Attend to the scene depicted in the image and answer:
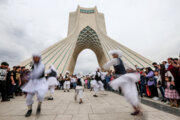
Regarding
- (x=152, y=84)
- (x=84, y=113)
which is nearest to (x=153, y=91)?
(x=152, y=84)

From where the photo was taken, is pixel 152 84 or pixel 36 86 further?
pixel 152 84

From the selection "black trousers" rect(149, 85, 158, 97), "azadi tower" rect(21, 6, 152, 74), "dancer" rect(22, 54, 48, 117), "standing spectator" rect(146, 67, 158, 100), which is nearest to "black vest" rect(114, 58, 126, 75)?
"dancer" rect(22, 54, 48, 117)

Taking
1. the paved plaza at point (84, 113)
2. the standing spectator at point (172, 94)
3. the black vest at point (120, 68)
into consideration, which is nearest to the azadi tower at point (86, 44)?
the standing spectator at point (172, 94)

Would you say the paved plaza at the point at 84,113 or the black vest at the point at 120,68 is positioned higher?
the black vest at the point at 120,68

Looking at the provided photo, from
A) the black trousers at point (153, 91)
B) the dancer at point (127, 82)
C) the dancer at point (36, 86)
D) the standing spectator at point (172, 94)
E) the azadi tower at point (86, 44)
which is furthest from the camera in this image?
the azadi tower at point (86, 44)

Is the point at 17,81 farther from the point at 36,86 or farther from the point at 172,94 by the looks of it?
the point at 172,94

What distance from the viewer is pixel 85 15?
88.2ft

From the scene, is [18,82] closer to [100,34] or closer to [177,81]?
[177,81]

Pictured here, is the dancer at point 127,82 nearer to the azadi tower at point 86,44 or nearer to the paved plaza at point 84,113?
the paved plaza at point 84,113

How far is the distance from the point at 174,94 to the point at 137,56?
13751 millimetres

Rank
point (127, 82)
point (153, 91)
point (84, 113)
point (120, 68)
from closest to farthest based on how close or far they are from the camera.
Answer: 1. point (127, 82)
2. point (120, 68)
3. point (84, 113)
4. point (153, 91)

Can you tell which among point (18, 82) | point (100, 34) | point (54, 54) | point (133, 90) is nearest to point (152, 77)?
point (133, 90)

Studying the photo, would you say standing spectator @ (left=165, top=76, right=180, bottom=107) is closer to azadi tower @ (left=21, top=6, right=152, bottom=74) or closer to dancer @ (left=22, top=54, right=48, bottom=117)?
dancer @ (left=22, top=54, right=48, bottom=117)

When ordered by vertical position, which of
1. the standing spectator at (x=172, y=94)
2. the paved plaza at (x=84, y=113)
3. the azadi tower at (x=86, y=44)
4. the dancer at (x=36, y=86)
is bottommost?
the paved plaza at (x=84, y=113)
